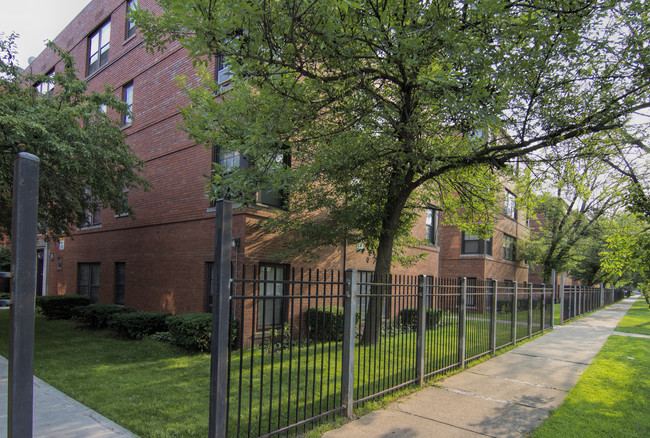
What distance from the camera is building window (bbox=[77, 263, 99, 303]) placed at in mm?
16906

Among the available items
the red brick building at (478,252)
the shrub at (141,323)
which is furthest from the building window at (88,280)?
the red brick building at (478,252)

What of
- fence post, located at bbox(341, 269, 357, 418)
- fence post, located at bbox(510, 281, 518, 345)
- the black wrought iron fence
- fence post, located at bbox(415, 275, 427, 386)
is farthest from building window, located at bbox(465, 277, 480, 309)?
the black wrought iron fence

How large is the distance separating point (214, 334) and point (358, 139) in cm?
567

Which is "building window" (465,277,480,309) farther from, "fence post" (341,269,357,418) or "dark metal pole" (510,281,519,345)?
"fence post" (341,269,357,418)

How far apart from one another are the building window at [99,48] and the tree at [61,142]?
7754 millimetres

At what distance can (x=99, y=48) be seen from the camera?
1850 cm

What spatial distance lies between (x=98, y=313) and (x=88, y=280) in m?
5.13

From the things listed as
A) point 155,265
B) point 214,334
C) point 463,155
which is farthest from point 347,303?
point 155,265

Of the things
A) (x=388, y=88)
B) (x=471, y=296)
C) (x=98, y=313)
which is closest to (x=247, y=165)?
(x=388, y=88)

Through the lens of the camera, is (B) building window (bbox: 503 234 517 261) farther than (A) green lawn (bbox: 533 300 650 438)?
Yes

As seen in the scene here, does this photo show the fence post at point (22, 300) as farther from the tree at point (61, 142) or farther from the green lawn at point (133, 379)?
the tree at point (61, 142)

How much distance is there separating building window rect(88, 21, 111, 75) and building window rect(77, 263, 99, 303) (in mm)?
8316

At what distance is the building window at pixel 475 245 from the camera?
2561 cm

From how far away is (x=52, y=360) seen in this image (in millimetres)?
8664
